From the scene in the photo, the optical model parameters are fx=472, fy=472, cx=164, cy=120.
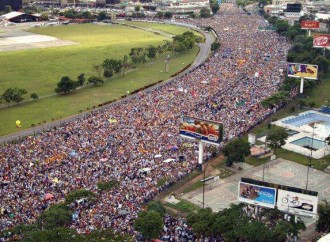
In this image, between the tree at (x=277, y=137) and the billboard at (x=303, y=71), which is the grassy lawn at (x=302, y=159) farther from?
the billboard at (x=303, y=71)

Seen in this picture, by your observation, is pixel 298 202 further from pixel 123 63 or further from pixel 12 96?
pixel 123 63

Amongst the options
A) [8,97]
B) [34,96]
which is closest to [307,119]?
[34,96]

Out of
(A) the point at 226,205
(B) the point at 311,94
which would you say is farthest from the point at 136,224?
(B) the point at 311,94

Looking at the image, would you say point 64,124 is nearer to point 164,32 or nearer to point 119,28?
point 164,32

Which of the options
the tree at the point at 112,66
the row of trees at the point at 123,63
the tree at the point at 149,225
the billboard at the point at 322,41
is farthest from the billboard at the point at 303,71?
the tree at the point at 149,225

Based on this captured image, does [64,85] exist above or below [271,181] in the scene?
above

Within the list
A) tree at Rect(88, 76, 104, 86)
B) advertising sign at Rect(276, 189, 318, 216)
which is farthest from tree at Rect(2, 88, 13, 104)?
advertising sign at Rect(276, 189, 318, 216)

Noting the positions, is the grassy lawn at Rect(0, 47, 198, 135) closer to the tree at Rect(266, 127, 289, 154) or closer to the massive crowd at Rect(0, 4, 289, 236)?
the massive crowd at Rect(0, 4, 289, 236)
